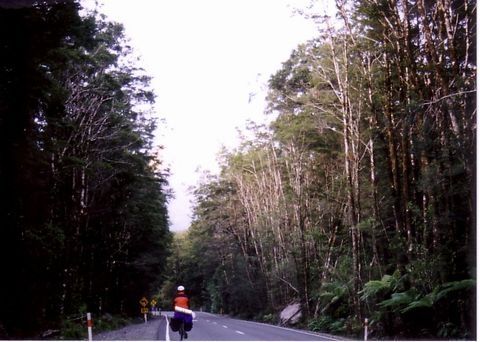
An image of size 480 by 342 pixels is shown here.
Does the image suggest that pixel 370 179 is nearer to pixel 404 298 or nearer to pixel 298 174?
pixel 298 174

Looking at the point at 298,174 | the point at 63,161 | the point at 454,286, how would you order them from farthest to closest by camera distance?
the point at 298,174, the point at 63,161, the point at 454,286

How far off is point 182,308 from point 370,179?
782 cm

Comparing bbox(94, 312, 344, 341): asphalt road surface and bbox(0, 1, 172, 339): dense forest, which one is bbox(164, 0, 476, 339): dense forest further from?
bbox(0, 1, 172, 339): dense forest

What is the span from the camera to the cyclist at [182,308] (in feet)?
24.5

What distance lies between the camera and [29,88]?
8.02 metres

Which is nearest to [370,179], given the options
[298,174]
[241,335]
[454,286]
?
[298,174]

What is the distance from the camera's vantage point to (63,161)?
440 inches

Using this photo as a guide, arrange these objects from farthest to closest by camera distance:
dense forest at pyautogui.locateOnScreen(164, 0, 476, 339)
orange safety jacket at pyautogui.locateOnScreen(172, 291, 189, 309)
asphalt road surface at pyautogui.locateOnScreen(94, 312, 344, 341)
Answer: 1. asphalt road surface at pyautogui.locateOnScreen(94, 312, 344, 341)
2. dense forest at pyautogui.locateOnScreen(164, 0, 476, 339)
3. orange safety jacket at pyautogui.locateOnScreen(172, 291, 189, 309)

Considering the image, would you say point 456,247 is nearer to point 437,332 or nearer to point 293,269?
point 437,332

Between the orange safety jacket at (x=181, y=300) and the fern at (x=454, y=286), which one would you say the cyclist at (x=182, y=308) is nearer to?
the orange safety jacket at (x=181, y=300)

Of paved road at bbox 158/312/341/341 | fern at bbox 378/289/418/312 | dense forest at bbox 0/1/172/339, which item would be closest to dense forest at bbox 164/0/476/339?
fern at bbox 378/289/418/312

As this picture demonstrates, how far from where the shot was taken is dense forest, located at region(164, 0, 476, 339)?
27.2 feet

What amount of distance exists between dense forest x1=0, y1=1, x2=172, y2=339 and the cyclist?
2559mm

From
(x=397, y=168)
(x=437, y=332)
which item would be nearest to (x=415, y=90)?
(x=397, y=168)
